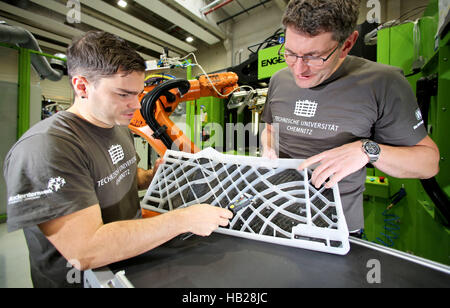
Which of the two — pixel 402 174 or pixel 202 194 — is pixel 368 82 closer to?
pixel 402 174

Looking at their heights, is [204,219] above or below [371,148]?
below

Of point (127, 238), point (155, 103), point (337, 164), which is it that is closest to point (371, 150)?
point (337, 164)

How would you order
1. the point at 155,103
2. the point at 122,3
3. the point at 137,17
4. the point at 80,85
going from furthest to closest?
the point at 137,17 < the point at 122,3 < the point at 155,103 < the point at 80,85

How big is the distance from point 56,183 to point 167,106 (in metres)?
1.11

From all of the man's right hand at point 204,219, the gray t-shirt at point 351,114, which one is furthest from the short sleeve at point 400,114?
the man's right hand at point 204,219

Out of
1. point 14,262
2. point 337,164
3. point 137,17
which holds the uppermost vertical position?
point 137,17

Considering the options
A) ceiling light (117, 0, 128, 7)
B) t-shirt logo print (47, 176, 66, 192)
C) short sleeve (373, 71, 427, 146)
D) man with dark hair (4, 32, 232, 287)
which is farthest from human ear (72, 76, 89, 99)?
ceiling light (117, 0, 128, 7)

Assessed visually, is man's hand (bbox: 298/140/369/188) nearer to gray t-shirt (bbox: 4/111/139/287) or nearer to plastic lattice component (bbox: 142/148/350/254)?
plastic lattice component (bbox: 142/148/350/254)

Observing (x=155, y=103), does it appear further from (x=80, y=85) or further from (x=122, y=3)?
(x=122, y=3)

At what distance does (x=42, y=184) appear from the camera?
53 centimetres

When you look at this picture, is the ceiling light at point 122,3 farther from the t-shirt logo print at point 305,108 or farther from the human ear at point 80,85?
the t-shirt logo print at point 305,108
